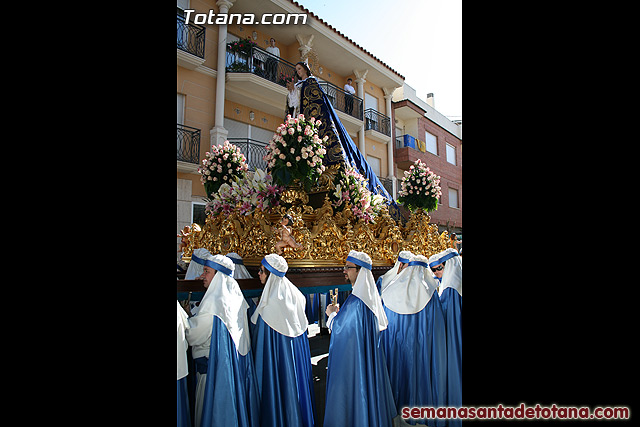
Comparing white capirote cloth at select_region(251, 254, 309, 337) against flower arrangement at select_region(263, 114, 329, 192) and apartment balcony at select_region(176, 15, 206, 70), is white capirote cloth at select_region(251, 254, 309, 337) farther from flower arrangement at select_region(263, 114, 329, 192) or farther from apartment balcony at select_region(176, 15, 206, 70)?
apartment balcony at select_region(176, 15, 206, 70)

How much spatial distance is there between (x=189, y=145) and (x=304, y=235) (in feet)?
18.4

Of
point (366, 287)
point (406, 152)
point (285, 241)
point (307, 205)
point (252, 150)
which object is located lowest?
point (366, 287)

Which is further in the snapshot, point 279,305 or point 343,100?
point 343,100

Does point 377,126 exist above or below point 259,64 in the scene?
below

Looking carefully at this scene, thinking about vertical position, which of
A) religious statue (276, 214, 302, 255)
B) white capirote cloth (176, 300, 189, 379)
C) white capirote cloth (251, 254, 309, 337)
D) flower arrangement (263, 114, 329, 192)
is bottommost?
white capirote cloth (176, 300, 189, 379)

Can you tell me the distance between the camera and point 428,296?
3.49m

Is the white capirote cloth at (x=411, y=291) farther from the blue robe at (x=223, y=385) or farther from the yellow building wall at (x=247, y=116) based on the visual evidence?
the yellow building wall at (x=247, y=116)

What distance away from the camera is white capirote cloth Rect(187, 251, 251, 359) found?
97.7 inches

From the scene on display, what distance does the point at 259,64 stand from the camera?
10.1m

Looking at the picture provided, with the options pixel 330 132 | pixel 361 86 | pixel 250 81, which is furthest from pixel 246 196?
pixel 361 86

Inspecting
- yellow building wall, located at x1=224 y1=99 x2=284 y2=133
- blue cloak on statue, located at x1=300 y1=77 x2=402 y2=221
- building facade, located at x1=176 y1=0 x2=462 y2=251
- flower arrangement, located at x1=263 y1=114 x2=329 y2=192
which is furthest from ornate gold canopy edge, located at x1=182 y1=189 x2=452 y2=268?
yellow building wall, located at x1=224 y1=99 x2=284 y2=133

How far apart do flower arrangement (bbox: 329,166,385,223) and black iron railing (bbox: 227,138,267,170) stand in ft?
15.9
